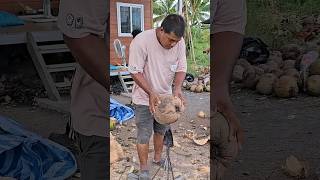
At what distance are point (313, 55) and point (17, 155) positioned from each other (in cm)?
417

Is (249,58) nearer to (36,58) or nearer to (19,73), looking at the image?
(36,58)

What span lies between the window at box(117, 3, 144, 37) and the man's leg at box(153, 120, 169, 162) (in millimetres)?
256

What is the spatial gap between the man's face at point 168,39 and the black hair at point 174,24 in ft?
0.04

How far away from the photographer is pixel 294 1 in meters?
6.44

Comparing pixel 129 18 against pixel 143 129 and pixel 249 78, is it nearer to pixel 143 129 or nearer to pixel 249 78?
pixel 143 129

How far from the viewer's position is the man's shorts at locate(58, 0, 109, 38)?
1364 mm

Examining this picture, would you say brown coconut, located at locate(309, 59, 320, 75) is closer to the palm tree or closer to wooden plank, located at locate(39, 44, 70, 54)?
wooden plank, located at locate(39, 44, 70, 54)

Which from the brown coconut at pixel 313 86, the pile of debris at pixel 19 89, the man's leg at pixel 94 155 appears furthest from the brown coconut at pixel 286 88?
the man's leg at pixel 94 155

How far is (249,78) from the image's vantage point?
6.17 metres

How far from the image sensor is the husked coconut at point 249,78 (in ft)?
20.0

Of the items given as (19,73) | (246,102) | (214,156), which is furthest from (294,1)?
(214,156)

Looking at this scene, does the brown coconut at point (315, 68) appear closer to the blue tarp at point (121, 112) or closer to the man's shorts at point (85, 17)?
the blue tarp at point (121, 112)

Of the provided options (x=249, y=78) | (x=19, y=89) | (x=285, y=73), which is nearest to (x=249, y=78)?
(x=249, y=78)

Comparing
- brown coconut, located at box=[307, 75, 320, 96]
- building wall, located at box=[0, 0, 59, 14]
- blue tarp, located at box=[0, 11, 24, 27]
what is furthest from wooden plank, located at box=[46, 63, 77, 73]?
brown coconut, located at box=[307, 75, 320, 96]
